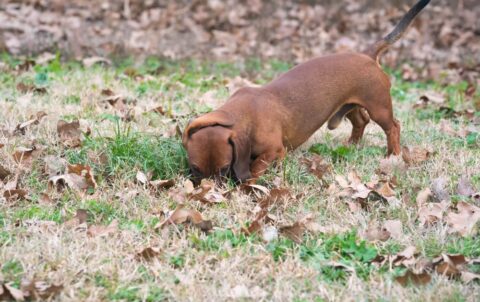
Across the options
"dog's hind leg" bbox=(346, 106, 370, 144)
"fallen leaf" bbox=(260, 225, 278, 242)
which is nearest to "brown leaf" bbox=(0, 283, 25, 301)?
"fallen leaf" bbox=(260, 225, 278, 242)

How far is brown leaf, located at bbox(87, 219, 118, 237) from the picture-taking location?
3.75 metres

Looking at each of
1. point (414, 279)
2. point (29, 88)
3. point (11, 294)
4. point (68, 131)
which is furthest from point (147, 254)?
point (29, 88)

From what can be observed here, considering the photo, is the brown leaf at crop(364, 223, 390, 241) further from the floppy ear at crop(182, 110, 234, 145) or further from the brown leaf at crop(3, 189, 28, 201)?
the brown leaf at crop(3, 189, 28, 201)

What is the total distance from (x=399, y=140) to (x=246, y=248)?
2.24 meters

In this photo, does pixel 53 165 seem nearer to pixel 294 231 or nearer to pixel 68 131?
pixel 68 131

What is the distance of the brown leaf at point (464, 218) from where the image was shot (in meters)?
3.80

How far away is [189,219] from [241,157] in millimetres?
738

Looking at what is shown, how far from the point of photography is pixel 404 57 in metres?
8.91

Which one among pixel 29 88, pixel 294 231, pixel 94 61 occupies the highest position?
pixel 294 231

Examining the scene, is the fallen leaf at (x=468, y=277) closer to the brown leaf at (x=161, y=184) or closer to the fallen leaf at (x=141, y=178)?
the brown leaf at (x=161, y=184)

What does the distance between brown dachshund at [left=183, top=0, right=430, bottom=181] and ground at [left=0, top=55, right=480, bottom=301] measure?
15 centimetres

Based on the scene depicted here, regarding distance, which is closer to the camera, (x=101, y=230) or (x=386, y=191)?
(x=101, y=230)

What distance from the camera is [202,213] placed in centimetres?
409

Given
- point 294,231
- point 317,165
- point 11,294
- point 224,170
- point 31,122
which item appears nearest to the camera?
point 11,294
